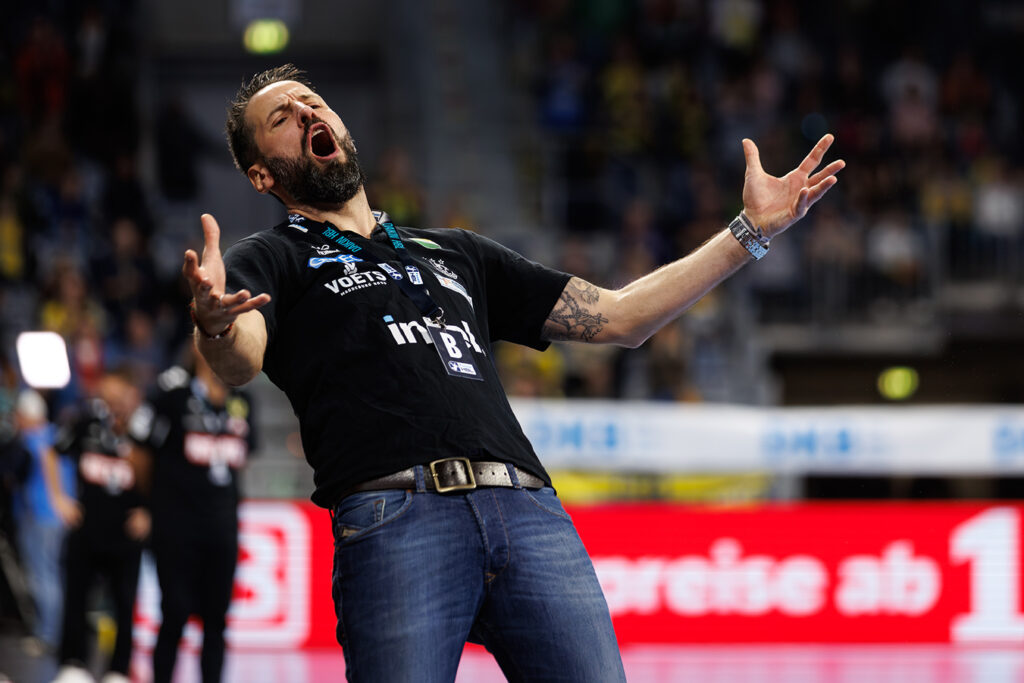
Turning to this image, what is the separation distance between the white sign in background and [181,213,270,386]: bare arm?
8.73m

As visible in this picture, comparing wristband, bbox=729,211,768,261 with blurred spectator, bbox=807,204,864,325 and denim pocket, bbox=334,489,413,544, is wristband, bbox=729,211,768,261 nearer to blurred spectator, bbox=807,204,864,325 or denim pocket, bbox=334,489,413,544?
denim pocket, bbox=334,489,413,544

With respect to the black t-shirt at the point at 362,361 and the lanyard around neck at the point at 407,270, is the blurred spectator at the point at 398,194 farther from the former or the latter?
the black t-shirt at the point at 362,361

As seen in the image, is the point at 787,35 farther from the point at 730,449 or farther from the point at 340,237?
the point at 340,237

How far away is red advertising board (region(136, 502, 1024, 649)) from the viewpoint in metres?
10.9

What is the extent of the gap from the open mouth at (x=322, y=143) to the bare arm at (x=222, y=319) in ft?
1.59

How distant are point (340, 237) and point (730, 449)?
29.3 feet

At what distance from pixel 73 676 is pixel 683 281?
6.03 meters

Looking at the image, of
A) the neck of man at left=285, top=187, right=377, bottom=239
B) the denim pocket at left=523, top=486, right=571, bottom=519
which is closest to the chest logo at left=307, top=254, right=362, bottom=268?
the neck of man at left=285, top=187, right=377, bottom=239

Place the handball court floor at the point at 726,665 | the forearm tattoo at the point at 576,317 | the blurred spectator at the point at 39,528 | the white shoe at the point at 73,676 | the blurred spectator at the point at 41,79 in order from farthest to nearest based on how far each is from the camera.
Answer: the blurred spectator at the point at 41,79, the blurred spectator at the point at 39,528, the handball court floor at the point at 726,665, the white shoe at the point at 73,676, the forearm tattoo at the point at 576,317

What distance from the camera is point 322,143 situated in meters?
3.47

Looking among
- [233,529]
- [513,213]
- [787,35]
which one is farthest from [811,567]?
[787,35]

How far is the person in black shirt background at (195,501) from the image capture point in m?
7.38

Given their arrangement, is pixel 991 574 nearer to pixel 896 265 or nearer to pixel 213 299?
pixel 896 265

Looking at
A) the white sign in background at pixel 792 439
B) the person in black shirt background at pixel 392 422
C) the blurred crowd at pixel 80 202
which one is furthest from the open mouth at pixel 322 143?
the blurred crowd at pixel 80 202
